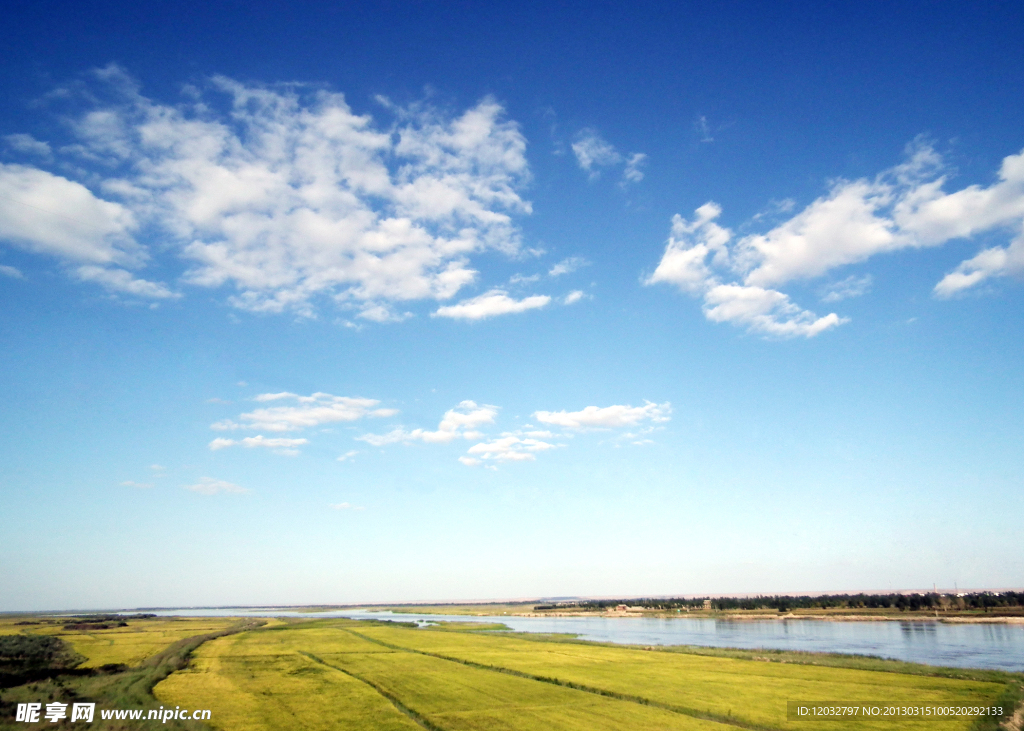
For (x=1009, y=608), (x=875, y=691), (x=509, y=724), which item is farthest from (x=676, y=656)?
(x=1009, y=608)

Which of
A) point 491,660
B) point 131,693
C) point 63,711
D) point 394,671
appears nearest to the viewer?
point 63,711

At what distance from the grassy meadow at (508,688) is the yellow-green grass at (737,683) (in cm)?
12

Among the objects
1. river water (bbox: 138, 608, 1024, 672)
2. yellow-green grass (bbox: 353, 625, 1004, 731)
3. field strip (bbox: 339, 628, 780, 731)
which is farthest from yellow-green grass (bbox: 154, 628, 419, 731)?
river water (bbox: 138, 608, 1024, 672)

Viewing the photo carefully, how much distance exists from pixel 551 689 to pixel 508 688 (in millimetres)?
2920

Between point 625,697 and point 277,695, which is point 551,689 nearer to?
point 625,697

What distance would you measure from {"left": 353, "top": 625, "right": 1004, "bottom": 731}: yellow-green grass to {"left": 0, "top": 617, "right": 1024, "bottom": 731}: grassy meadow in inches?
4.7

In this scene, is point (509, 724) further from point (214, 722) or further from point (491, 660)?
point (491, 660)

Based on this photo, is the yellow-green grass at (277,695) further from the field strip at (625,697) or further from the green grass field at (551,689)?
the field strip at (625,697)

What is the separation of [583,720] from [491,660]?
2544 cm

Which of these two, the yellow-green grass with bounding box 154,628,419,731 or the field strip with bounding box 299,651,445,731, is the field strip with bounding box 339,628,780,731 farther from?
the yellow-green grass with bounding box 154,628,419,731

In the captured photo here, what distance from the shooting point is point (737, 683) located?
36.5m

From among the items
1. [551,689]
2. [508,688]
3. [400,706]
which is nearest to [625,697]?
[551,689]

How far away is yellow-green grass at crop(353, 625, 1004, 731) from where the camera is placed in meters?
28.5

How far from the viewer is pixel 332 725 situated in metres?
26.2
